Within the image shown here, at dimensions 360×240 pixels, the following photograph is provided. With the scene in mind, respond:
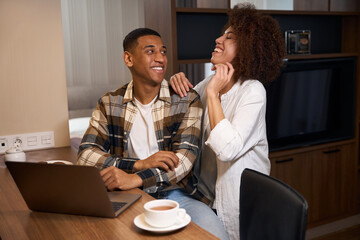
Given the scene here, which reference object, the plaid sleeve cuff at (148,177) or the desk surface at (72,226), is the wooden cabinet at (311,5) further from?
the desk surface at (72,226)

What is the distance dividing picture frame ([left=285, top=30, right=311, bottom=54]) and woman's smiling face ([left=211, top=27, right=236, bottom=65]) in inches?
60.1

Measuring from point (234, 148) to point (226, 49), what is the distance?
54 centimetres

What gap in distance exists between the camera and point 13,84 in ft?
7.57

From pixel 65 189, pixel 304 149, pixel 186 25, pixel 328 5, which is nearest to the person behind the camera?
pixel 65 189

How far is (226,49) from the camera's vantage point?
207 centimetres

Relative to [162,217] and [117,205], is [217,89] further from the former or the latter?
[162,217]

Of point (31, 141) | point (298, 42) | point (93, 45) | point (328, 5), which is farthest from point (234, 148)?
point (93, 45)

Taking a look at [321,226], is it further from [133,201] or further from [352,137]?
[133,201]

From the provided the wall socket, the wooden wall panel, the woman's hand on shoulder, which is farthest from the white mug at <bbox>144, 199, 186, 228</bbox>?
the wooden wall panel

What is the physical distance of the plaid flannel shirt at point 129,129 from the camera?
5.99ft

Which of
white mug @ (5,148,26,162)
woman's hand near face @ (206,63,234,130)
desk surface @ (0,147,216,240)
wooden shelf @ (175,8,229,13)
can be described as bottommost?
desk surface @ (0,147,216,240)

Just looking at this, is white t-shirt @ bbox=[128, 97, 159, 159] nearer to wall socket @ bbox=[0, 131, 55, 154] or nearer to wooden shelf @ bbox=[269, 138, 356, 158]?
wall socket @ bbox=[0, 131, 55, 154]

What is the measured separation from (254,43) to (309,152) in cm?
173

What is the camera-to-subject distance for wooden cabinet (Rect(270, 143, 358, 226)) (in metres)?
3.38
